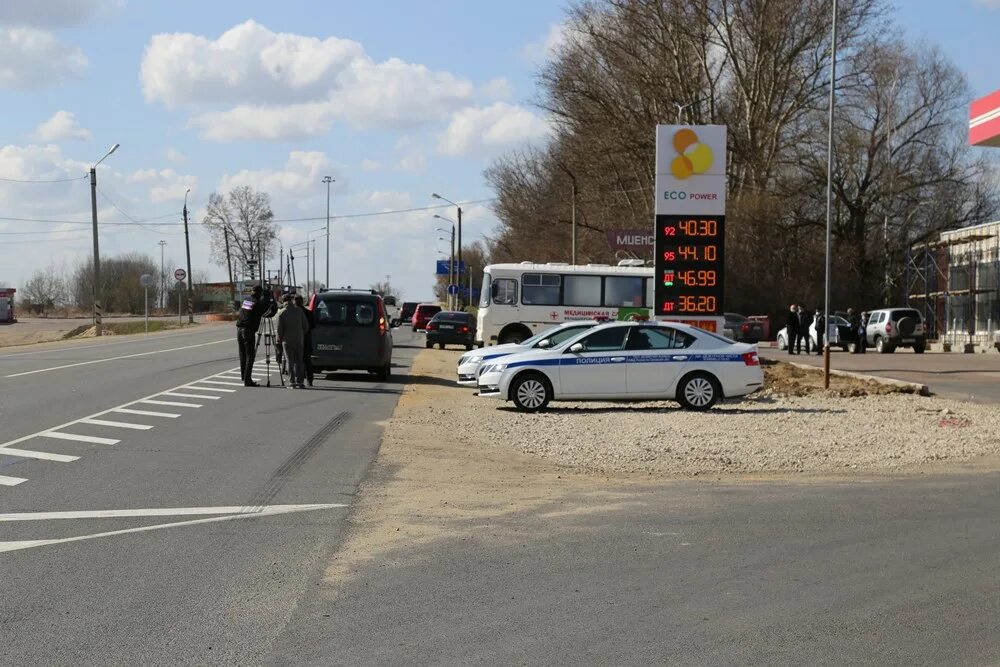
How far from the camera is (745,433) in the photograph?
15.7 metres

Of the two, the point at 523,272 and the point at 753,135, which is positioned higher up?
the point at 753,135

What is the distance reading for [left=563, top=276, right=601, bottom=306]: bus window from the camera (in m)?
36.0

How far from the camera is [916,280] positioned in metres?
60.1

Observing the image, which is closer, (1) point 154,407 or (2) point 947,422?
(2) point 947,422

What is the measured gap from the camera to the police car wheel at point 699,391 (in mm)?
18788

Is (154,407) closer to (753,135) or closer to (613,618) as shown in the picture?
(613,618)

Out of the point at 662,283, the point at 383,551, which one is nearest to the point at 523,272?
the point at 662,283

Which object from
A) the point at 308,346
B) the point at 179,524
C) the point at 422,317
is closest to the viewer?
the point at 179,524

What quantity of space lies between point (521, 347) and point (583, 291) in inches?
600

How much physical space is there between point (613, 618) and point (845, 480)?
623 centimetres

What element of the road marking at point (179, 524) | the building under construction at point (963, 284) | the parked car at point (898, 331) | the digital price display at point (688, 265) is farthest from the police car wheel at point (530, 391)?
the building under construction at point (963, 284)

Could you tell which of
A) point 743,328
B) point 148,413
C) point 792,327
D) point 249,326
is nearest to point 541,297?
point 792,327

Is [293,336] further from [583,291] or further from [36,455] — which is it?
[583,291]

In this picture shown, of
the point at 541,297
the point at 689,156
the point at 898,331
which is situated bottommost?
the point at 898,331
